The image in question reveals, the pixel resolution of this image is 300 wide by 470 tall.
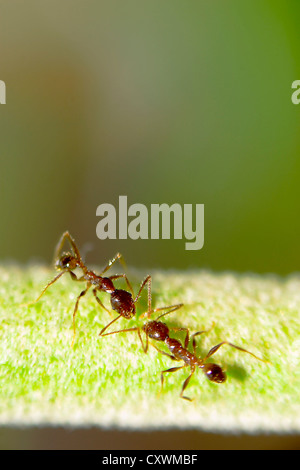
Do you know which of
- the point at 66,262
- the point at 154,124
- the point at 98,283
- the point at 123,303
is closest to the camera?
the point at 123,303

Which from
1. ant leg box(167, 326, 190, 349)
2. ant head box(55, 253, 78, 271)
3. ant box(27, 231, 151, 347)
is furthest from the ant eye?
ant head box(55, 253, 78, 271)

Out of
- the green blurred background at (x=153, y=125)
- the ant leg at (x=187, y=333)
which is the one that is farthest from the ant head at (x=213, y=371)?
the green blurred background at (x=153, y=125)

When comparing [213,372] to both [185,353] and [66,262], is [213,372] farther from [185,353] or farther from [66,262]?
[66,262]

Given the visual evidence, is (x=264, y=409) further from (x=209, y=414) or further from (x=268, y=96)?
(x=268, y=96)

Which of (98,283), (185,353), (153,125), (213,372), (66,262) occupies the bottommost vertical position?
(213,372)

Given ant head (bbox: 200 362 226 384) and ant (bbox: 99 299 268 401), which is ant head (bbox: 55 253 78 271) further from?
ant head (bbox: 200 362 226 384)

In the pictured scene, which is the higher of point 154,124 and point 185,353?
point 154,124

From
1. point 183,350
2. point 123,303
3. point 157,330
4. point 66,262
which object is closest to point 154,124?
point 66,262
